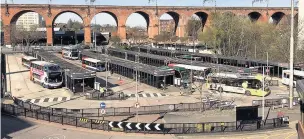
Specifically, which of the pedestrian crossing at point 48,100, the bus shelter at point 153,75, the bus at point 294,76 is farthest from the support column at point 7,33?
the bus at point 294,76

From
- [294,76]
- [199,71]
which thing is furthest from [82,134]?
[294,76]

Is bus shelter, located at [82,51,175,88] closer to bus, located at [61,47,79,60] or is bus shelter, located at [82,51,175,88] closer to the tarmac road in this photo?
the tarmac road

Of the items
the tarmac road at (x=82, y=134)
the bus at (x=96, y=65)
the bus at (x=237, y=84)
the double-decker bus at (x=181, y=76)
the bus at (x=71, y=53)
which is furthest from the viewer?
the bus at (x=71, y=53)

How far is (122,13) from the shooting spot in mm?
128125

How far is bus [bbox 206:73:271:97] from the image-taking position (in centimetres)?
4394

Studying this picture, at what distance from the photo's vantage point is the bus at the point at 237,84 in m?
43.9

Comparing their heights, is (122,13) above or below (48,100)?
above

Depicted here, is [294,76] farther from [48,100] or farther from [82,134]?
[82,134]

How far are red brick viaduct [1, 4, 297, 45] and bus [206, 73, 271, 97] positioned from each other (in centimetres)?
8326

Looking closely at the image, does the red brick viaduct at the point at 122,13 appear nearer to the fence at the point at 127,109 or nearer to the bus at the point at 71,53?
the bus at the point at 71,53

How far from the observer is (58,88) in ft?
165

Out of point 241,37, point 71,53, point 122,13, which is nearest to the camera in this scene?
point 241,37

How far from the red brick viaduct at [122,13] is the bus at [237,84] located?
83263 millimetres

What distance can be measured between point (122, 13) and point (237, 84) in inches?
3469
